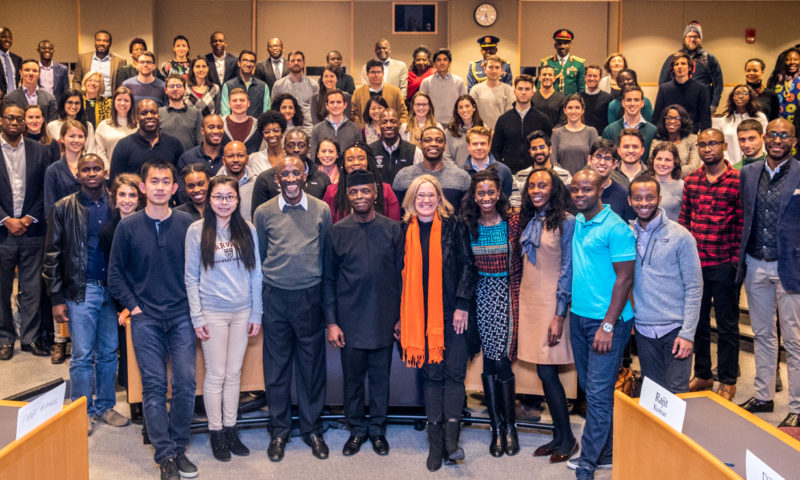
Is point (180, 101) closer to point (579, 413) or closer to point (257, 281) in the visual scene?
point (257, 281)

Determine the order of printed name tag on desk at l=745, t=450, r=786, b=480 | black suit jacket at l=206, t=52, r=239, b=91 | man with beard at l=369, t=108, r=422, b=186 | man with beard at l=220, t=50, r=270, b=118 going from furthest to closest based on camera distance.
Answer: black suit jacket at l=206, t=52, r=239, b=91 → man with beard at l=220, t=50, r=270, b=118 → man with beard at l=369, t=108, r=422, b=186 → printed name tag on desk at l=745, t=450, r=786, b=480

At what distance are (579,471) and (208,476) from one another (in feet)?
6.78

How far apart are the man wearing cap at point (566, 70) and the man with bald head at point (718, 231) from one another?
340 centimetres

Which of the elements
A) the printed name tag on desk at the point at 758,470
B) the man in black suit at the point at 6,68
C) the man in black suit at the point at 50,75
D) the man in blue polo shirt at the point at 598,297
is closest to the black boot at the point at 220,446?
the man in blue polo shirt at the point at 598,297

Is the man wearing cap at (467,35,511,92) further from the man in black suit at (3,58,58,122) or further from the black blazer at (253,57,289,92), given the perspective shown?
the man in black suit at (3,58,58,122)

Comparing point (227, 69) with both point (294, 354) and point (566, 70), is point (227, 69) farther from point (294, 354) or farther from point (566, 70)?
point (294, 354)

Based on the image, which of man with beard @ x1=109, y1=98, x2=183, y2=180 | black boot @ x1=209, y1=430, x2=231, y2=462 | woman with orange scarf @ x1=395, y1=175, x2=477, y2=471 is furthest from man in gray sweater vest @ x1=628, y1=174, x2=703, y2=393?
man with beard @ x1=109, y1=98, x2=183, y2=180

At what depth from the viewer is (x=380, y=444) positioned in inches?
180

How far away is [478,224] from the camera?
14.5 feet

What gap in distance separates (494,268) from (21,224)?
13.3 feet

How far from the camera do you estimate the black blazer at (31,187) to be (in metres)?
6.16

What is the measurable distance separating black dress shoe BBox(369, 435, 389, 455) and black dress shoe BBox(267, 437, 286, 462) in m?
0.54

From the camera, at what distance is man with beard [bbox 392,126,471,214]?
5395 millimetres

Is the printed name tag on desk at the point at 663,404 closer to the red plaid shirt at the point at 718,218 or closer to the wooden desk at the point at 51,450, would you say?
the wooden desk at the point at 51,450
